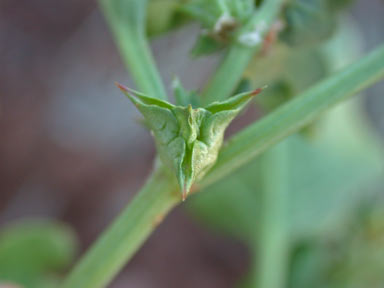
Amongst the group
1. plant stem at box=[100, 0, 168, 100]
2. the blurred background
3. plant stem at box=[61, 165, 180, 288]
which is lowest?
plant stem at box=[61, 165, 180, 288]

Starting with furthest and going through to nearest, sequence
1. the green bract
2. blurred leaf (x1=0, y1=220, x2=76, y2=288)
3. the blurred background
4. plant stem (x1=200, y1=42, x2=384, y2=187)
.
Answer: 1. the blurred background
2. blurred leaf (x1=0, y1=220, x2=76, y2=288)
3. plant stem (x1=200, y1=42, x2=384, y2=187)
4. the green bract

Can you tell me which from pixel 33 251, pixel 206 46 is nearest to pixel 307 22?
pixel 206 46

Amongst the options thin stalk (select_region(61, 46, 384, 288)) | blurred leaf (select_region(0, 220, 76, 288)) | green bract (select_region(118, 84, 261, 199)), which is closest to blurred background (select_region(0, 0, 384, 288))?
blurred leaf (select_region(0, 220, 76, 288))

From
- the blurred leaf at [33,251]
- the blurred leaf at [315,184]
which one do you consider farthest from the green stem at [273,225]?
the blurred leaf at [33,251]

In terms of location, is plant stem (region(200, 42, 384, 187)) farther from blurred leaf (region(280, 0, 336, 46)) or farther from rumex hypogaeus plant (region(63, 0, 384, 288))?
blurred leaf (region(280, 0, 336, 46))

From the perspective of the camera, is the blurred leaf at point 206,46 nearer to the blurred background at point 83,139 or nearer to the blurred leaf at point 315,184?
the blurred leaf at point 315,184

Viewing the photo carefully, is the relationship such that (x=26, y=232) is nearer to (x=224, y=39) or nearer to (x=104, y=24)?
(x=224, y=39)

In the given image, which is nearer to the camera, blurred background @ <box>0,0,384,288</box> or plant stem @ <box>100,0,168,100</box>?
plant stem @ <box>100,0,168,100</box>

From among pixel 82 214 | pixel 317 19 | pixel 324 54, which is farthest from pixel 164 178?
pixel 82 214
